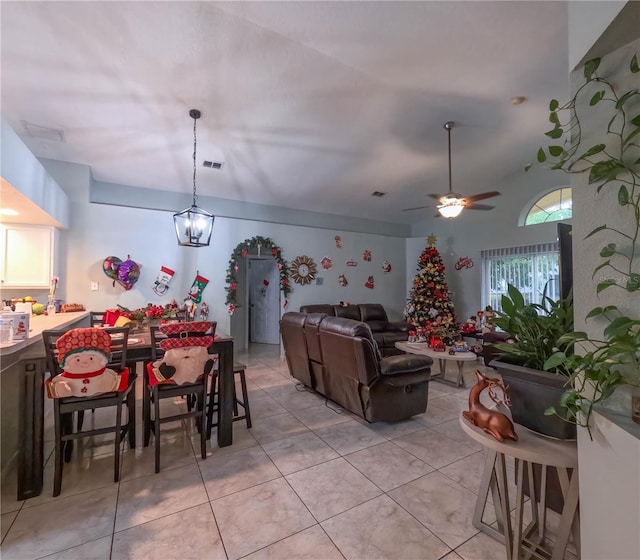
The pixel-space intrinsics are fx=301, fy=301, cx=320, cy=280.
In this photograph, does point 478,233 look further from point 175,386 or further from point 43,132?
point 43,132

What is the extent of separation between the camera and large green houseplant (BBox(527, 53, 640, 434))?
2.89 feet

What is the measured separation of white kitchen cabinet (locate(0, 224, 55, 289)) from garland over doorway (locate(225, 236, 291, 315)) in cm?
240

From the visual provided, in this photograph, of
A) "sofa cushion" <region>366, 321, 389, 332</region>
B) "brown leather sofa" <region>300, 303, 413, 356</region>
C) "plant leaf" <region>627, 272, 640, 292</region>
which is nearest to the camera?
"plant leaf" <region>627, 272, 640, 292</region>

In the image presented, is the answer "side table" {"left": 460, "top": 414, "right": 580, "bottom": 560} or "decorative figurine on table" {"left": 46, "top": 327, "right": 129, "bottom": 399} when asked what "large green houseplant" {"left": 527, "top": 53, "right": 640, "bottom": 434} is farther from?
"decorative figurine on table" {"left": 46, "top": 327, "right": 129, "bottom": 399}

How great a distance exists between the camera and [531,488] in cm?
154

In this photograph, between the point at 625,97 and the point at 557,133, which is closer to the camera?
the point at 625,97

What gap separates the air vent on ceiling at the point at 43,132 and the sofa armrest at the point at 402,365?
4400mm

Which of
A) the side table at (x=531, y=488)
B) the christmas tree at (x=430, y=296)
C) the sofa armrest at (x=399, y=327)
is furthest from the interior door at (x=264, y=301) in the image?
the side table at (x=531, y=488)

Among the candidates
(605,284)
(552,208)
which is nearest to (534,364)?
(605,284)

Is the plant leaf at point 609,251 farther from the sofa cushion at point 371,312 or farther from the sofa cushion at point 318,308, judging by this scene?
the sofa cushion at point 371,312

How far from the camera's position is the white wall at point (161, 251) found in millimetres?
4281

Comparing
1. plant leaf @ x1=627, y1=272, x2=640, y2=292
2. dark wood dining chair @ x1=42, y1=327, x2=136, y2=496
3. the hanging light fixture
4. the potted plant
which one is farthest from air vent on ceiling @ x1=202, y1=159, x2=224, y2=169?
plant leaf @ x1=627, y1=272, x2=640, y2=292

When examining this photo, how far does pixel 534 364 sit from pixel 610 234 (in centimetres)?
62

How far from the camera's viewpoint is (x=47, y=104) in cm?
298
